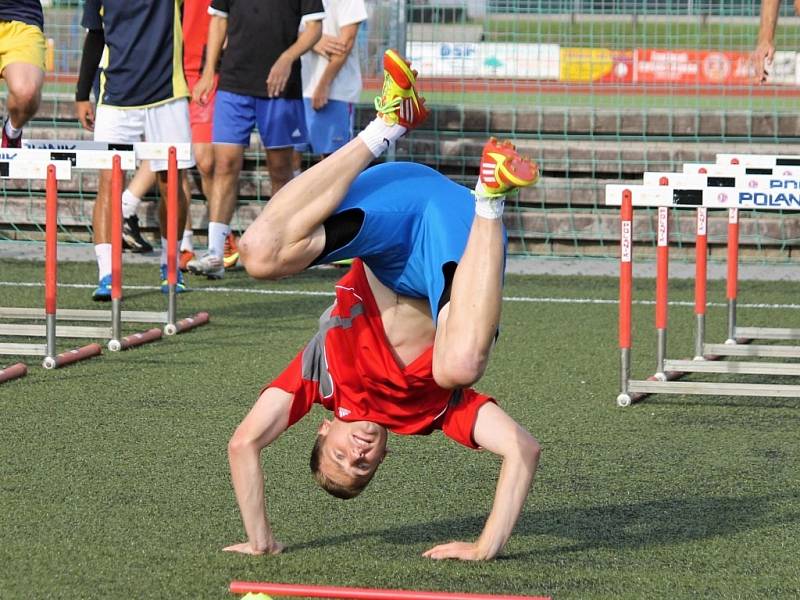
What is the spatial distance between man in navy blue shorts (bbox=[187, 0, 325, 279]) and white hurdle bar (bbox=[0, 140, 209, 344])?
5.31 ft

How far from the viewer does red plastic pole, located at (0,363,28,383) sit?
7.42m

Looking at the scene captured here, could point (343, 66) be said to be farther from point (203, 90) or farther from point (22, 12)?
point (22, 12)

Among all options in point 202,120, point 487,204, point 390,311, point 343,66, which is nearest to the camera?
point 487,204

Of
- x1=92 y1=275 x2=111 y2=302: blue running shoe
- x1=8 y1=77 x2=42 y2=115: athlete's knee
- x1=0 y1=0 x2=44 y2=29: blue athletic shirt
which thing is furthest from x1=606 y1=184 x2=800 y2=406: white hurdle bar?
x1=0 y1=0 x2=44 y2=29: blue athletic shirt

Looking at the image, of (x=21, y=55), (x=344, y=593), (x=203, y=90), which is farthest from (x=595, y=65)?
(x=344, y=593)

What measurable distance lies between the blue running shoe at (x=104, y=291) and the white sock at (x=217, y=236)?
112cm

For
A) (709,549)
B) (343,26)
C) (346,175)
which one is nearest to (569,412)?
(709,549)

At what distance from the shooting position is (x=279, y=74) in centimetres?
1068

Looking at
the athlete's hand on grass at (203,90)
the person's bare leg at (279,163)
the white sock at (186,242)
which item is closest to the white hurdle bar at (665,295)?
the person's bare leg at (279,163)

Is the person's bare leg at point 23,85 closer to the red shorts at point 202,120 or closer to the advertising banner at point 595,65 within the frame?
the red shorts at point 202,120

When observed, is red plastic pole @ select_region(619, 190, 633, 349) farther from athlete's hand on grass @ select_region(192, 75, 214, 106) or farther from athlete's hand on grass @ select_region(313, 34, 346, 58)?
athlete's hand on grass @ select_region(313, 34, 346, 58)

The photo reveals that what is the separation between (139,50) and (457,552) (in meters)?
6.09

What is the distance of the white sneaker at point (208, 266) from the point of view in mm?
10742

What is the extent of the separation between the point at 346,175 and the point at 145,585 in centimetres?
130
